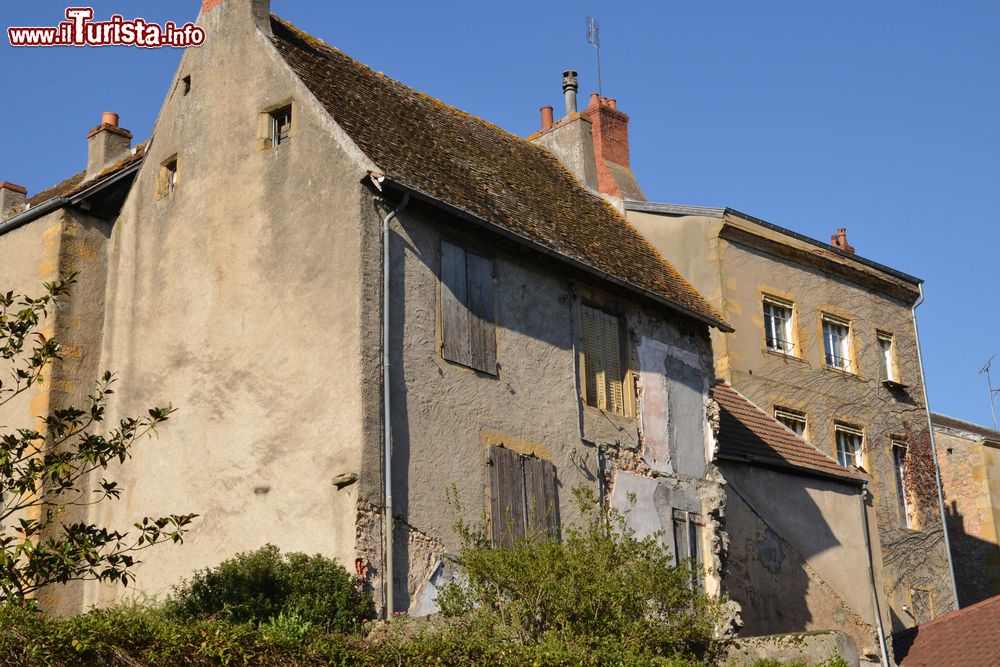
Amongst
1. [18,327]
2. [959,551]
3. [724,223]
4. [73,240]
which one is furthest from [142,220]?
[959,551]

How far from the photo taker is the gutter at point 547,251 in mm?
14477

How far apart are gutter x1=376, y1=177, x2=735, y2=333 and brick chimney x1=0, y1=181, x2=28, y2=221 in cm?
789

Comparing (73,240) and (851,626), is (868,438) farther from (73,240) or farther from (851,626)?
(73,240)

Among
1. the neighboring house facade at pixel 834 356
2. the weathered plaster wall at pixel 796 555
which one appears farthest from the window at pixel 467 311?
the neighboring house facade at pixel 834 356

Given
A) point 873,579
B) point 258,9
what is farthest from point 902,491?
point 258,9

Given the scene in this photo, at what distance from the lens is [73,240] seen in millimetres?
16562

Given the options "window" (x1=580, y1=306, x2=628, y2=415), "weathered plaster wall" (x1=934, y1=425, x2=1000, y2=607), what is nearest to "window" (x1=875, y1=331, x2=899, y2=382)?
"weathered plaster wall" (x1=934, y1=425, x2=1000, y2=607)

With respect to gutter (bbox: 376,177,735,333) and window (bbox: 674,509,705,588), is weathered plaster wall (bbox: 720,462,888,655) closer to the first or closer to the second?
window (bbox: 674,509,705,588)

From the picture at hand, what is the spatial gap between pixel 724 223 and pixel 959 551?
9812mm

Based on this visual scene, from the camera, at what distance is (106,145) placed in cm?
1850

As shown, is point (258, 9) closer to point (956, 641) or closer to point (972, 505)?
point (956, 641)

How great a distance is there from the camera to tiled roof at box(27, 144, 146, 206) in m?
16.9

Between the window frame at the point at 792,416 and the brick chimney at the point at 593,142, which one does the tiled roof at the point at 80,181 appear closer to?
the brick chimney at the point at 593,142

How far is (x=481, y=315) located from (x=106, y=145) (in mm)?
6767
